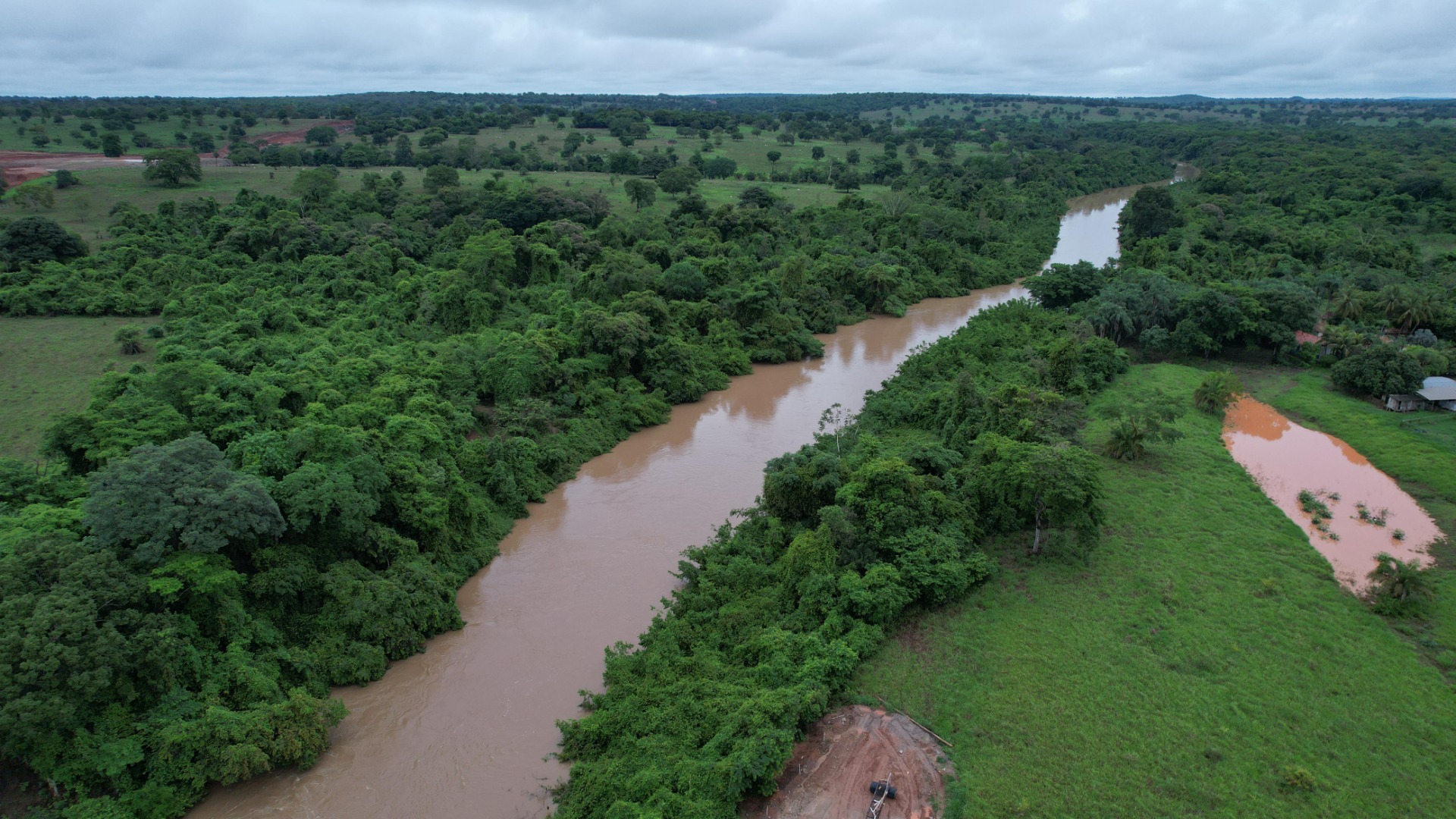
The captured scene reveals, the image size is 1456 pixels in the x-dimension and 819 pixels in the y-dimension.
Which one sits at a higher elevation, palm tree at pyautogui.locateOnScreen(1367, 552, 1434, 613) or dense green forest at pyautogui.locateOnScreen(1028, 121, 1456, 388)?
dense green forest at pyautogui.locateOnScreen(1028, 121, 1456, 388)

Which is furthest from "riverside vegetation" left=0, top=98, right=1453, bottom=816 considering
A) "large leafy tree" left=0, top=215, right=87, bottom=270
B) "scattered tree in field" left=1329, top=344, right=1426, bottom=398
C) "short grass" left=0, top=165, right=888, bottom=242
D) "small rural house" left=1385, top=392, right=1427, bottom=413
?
"short grass" left=0, top=165, right=888, bottom=242

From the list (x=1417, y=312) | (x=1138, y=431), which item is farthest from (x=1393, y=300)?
(x=1138, y=431)

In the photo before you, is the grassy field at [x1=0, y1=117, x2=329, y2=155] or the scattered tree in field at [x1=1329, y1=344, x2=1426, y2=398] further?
the grassy field at [x1=0, y1=117, x2=329, y2=155]

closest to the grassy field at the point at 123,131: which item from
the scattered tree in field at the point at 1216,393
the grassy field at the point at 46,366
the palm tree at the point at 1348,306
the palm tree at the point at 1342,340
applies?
the grassy field at the point at 46,366

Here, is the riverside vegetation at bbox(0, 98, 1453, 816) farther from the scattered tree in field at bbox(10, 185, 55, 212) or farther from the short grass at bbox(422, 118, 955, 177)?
the short grass at bbox(422, 118, 955, 177)

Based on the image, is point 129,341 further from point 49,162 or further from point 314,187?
point 49,162
